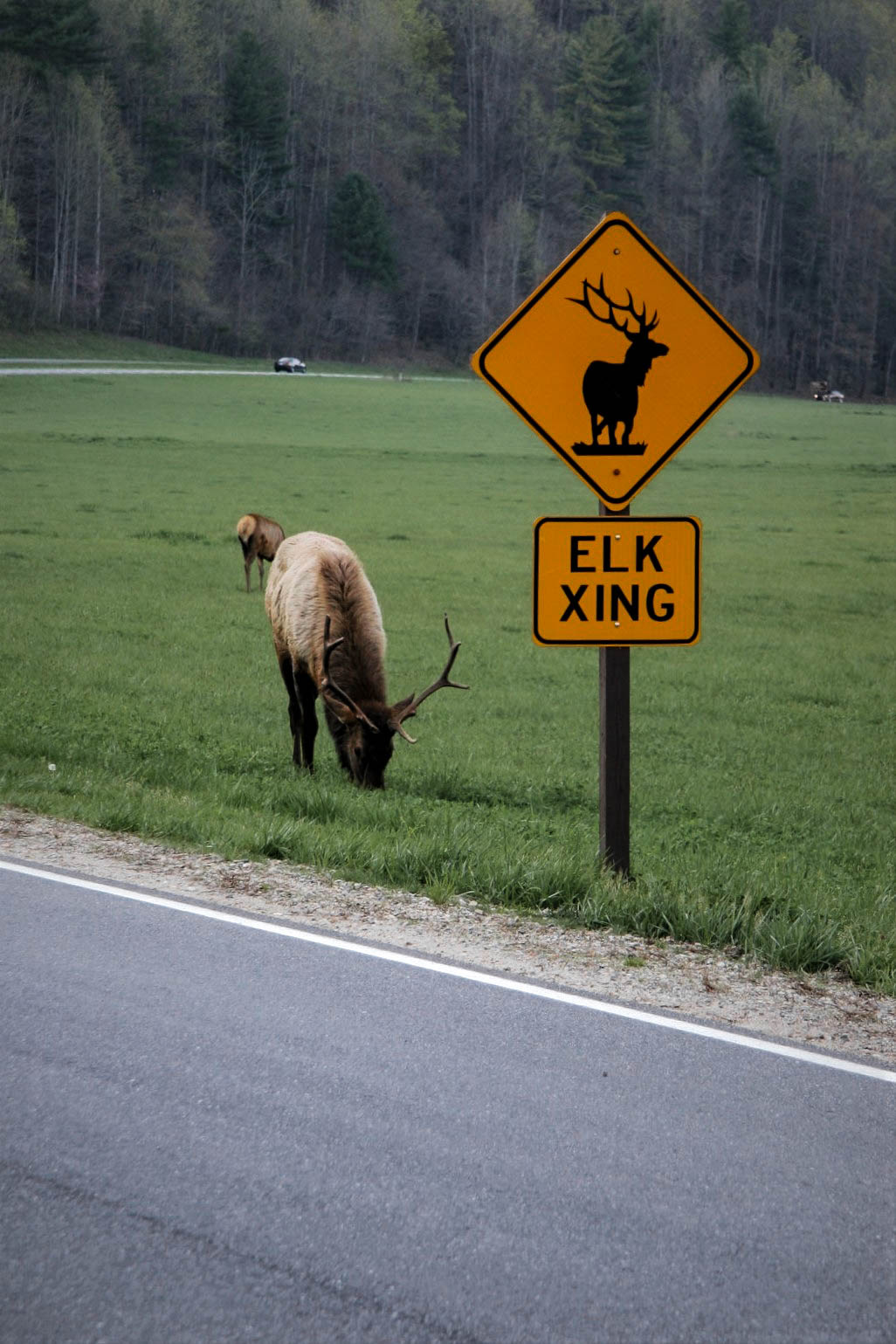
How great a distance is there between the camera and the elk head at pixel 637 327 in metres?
7.60

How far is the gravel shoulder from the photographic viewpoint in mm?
6188

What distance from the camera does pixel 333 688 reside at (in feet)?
36.0

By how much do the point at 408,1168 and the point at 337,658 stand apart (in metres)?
7.14

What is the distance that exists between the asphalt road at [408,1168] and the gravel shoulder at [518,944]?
37 cm

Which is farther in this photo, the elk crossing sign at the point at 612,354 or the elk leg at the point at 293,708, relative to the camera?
the elk leg at the point at 293,708

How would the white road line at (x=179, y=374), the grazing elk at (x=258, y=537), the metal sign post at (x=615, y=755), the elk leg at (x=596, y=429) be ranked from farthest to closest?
the white road line at (x=179, y=374)
the grazing elk at (x=258, y=537)
the metal sign post at (x=615, y=755)
the elk leg at (x=596, y=429)

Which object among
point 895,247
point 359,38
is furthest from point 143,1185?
point 895,247

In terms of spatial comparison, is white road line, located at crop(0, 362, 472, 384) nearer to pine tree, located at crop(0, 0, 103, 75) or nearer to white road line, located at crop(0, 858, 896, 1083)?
pine tree, located at crop(0, 0, 103, 75)

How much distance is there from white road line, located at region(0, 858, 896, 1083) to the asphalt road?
2.0 inches

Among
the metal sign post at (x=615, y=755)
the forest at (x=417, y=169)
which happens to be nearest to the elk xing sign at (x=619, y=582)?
the metal sign post at (x=615, y=755)

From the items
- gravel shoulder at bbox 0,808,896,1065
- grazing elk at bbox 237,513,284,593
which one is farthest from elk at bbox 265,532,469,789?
grazing elk at bbox 237,513,284,593

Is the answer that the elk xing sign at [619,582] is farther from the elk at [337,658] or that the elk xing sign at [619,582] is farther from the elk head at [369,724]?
the elk head at [369,724]

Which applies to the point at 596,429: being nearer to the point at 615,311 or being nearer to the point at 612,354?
the point at 612,354

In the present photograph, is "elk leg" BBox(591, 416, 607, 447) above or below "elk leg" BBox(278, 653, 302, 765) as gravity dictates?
above
